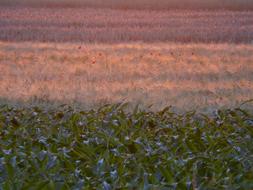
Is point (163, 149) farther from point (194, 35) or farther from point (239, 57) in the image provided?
point (194, 35)

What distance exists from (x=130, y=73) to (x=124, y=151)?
5.54 m

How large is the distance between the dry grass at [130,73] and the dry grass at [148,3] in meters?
8.39

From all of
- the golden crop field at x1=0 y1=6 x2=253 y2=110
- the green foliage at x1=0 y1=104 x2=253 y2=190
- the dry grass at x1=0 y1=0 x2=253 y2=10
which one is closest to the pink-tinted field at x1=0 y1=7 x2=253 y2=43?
the golden crop field at x1=0 y1=6 x2=253 y2=110

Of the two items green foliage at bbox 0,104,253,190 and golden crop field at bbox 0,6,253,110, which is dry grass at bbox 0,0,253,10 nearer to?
golden crop field at bbox 0,6,253,110

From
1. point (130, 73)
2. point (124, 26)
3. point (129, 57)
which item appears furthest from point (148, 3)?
point (130, 73)

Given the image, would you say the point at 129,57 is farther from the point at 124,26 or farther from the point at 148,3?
the point at 148,3

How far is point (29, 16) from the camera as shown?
20172 mm

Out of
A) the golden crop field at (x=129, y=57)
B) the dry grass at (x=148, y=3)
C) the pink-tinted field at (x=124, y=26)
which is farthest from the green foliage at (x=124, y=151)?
the dry grass at (x=148, y=3)

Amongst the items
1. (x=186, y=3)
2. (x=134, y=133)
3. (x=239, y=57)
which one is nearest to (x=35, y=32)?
(x=239, y=57)

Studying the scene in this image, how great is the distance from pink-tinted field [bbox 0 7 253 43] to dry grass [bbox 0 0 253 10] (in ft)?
4.75

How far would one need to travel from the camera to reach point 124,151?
5539 millimetres

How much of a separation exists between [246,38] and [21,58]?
19.2 feet

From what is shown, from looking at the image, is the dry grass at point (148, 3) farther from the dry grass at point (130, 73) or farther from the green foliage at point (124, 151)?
the green foliage at point (124, 151)

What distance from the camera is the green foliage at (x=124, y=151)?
4785mm
